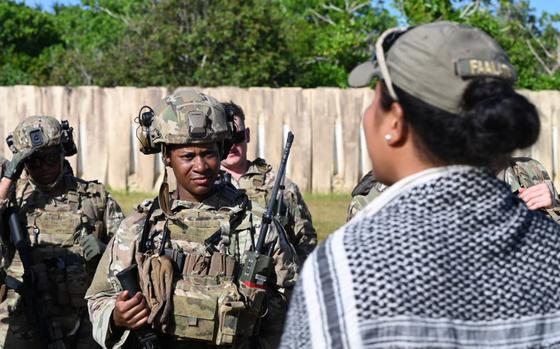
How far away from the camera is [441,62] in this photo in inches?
91.4

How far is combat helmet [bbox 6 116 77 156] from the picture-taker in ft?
22.7

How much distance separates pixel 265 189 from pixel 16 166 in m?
1.66

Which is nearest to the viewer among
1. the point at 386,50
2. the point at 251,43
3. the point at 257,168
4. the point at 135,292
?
the point at 386,50

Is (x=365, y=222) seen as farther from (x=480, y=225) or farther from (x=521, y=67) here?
(x=521, y=67)

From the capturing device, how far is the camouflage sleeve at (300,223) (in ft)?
23.5

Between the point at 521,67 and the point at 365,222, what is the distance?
2530cm

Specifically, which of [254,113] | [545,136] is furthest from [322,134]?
[545,136]

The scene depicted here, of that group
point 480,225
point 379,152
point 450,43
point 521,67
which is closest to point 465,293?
point 480,225

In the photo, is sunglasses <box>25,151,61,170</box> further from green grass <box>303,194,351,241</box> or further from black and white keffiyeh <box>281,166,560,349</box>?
green grass <box>303,194,351,241</box>

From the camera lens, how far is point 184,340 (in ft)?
15.5

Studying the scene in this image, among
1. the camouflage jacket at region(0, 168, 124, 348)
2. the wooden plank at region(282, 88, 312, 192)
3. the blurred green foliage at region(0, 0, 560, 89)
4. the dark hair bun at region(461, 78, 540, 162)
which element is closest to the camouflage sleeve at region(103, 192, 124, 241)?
the camouflage jacket at region(0, 168, 124, 348)

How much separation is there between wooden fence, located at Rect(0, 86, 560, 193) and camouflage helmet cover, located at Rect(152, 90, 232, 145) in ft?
44.3

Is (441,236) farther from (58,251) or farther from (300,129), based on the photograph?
(300,129)

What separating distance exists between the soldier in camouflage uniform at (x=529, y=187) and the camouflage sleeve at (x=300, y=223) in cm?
110
